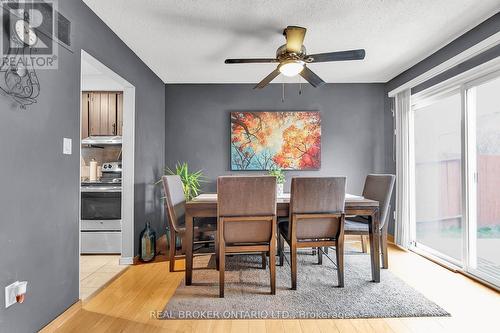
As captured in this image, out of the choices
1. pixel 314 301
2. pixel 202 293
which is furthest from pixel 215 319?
pixel 314 301

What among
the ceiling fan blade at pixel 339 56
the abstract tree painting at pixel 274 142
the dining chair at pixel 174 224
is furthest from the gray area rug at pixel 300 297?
the ceiling fan blade at pixel 339 56

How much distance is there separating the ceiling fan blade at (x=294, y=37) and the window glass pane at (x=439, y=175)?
195 cm

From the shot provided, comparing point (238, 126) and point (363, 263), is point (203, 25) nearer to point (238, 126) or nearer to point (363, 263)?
point (238, 126)

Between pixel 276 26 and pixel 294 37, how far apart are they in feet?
0.97

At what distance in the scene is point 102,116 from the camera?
13.2 ft

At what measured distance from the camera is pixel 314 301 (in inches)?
89.4

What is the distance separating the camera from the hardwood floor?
192cm

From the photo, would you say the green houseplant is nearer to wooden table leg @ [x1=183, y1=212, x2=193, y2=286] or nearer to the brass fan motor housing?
wooden table leg @ [x1=183, y1=212, x2=193, y2=286]

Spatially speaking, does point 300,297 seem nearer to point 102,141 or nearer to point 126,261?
point 126,261

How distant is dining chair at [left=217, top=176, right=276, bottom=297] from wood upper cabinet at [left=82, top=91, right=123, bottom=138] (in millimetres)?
2464

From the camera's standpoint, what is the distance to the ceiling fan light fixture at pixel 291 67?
2558 millimetres

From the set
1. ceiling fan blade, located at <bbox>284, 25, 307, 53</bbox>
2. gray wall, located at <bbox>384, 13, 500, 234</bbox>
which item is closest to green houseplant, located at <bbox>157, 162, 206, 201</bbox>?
ceiling fan blade, located at <bbox>284, 25, 307, 53</bbox>

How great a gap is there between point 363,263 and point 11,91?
11.0ft

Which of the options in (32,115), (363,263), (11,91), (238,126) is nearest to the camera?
A: (11,91)
